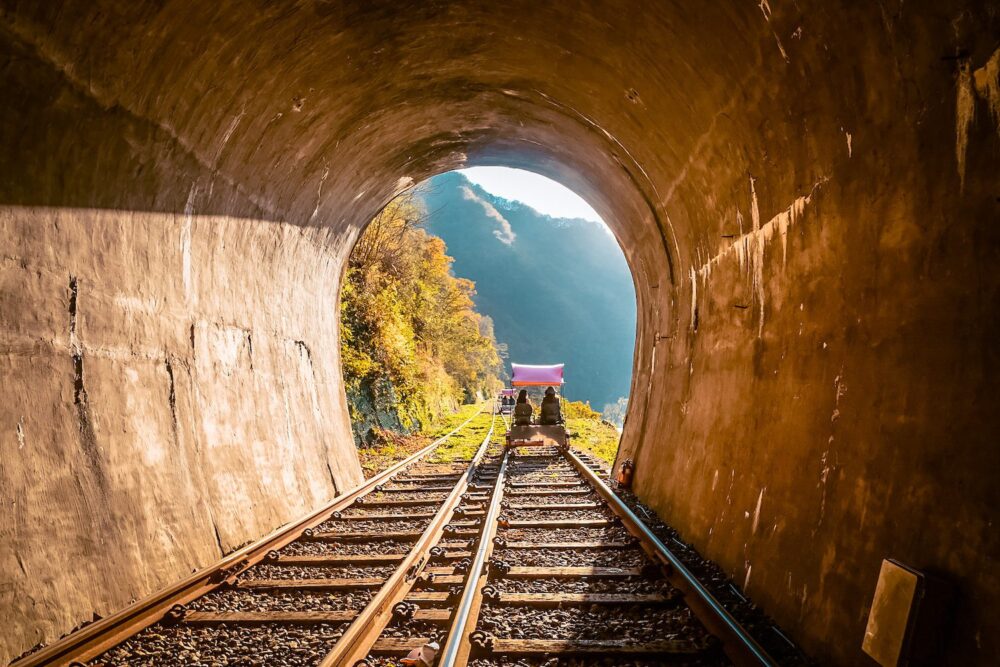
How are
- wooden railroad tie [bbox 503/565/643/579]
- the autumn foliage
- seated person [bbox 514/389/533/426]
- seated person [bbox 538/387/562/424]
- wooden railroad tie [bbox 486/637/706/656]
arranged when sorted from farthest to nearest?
1. the autumn foliage
2. seated person [bbox 538/387/562/424]
3. seated person [bbox 514/389/533/426]
4. wooden railroad tie [bbox 503/565/643/579]
5. wooden railroad tie [bbox 486/637/706/656]

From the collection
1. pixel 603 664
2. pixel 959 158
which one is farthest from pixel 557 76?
pixel 603 664

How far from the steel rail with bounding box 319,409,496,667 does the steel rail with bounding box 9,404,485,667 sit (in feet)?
4.07

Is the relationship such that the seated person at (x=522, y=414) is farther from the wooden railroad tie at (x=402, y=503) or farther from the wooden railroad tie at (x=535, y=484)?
the wooden railroad tie at (x=402, y=503)

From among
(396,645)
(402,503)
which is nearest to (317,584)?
(396,645)

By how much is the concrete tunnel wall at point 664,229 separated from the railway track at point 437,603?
1.36 ft

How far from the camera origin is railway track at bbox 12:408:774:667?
3.25 meters

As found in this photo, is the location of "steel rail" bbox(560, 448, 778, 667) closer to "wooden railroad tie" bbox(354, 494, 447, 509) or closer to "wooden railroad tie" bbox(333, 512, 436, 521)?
"wooden railroad tie" bbox(333, 512, 436, 521)

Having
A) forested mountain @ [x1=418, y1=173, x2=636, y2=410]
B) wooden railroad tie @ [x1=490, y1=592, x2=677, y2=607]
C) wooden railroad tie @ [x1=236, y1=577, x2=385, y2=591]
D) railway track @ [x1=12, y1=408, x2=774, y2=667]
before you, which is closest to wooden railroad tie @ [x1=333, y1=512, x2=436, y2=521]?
railway track @ [x1=12, y1=408, x2=774, y2=667]

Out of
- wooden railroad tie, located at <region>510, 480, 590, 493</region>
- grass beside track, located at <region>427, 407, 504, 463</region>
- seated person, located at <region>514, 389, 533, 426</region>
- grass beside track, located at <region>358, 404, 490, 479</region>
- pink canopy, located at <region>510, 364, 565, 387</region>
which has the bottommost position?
grass beside track, located at <region>358, 404, 490, 479</region>

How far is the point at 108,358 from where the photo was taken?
4.24 meters

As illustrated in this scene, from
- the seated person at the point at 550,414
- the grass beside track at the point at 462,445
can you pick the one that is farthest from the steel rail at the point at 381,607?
the seated person at the point at 550,414

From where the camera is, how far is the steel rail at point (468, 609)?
311 cm

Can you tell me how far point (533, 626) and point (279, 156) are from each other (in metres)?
4.96

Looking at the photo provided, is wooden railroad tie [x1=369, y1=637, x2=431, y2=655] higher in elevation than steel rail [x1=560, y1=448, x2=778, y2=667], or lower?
lower
